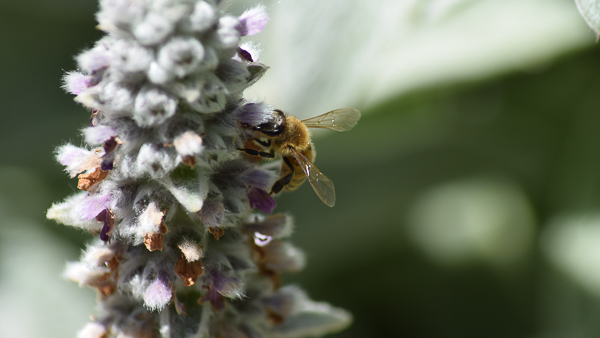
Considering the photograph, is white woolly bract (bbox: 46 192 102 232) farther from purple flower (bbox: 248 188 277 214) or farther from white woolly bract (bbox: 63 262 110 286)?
purple flower (bbox: 248 188 277 214)

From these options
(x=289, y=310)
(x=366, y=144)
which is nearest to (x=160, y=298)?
(x=289, y=310)

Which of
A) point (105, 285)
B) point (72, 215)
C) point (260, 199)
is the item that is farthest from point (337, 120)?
point (72, 215)

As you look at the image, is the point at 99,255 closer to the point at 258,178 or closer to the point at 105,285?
the point at 105,285

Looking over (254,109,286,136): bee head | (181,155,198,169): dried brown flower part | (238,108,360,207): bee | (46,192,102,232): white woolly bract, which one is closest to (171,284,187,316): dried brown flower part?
(46,192,102,232): white woolly bract

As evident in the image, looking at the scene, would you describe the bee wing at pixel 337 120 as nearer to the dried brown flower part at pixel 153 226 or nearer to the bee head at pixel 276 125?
the bee head at pixel 276 125

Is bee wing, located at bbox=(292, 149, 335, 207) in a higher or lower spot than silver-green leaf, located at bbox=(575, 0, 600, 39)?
lower

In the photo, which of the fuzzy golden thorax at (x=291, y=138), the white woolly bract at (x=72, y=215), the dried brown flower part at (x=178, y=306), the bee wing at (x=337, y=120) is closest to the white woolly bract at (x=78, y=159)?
the white woolly bract at (x=72, y=215)

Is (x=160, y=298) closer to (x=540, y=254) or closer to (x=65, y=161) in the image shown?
(x=65, y=161)
